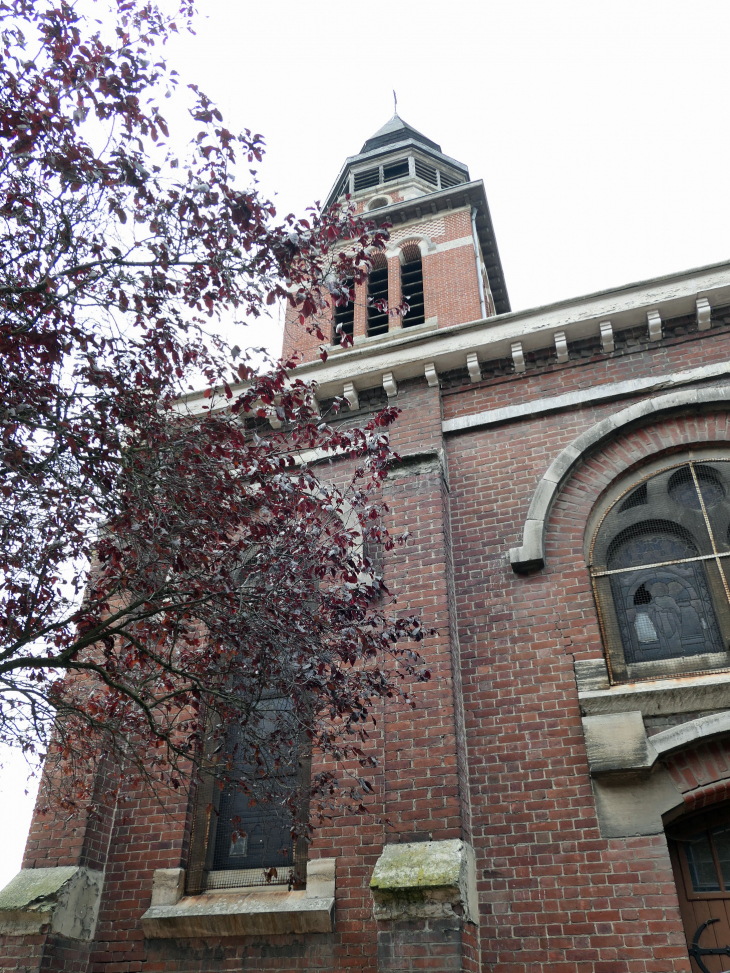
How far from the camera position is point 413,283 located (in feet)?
54.0

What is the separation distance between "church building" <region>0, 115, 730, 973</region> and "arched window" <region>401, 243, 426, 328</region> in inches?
224

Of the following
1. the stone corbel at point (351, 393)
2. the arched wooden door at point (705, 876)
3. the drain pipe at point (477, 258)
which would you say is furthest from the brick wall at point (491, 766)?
the drain pipe at point (477, 258)

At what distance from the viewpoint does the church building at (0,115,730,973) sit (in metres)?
6.76

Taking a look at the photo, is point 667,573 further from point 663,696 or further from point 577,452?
point 577,452

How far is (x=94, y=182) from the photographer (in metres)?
5.75

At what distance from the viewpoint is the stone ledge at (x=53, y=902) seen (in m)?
7.66

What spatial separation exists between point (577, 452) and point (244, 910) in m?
5.88

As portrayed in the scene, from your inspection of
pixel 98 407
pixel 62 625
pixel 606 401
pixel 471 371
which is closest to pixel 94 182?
pixel 98 407

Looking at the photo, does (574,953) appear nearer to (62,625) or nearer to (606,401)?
(62,625)

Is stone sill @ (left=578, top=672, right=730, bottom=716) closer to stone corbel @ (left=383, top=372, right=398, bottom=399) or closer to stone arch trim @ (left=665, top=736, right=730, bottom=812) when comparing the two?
stone arch trim @ (left=665, top=736, right=730, bottom=812)

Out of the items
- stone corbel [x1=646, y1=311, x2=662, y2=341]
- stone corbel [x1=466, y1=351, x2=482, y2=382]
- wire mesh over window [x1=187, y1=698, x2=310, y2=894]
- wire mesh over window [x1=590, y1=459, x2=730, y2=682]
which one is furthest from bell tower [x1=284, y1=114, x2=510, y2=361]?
wire mesh over window [x1=187, y1=698, x2=310, y2=894]

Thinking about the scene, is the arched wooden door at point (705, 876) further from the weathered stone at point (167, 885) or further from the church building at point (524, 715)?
the weathered stone at point (167, 885)

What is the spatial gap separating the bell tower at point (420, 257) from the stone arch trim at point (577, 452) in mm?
5853

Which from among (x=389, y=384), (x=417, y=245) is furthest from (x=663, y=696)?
(x=417, y=245)
